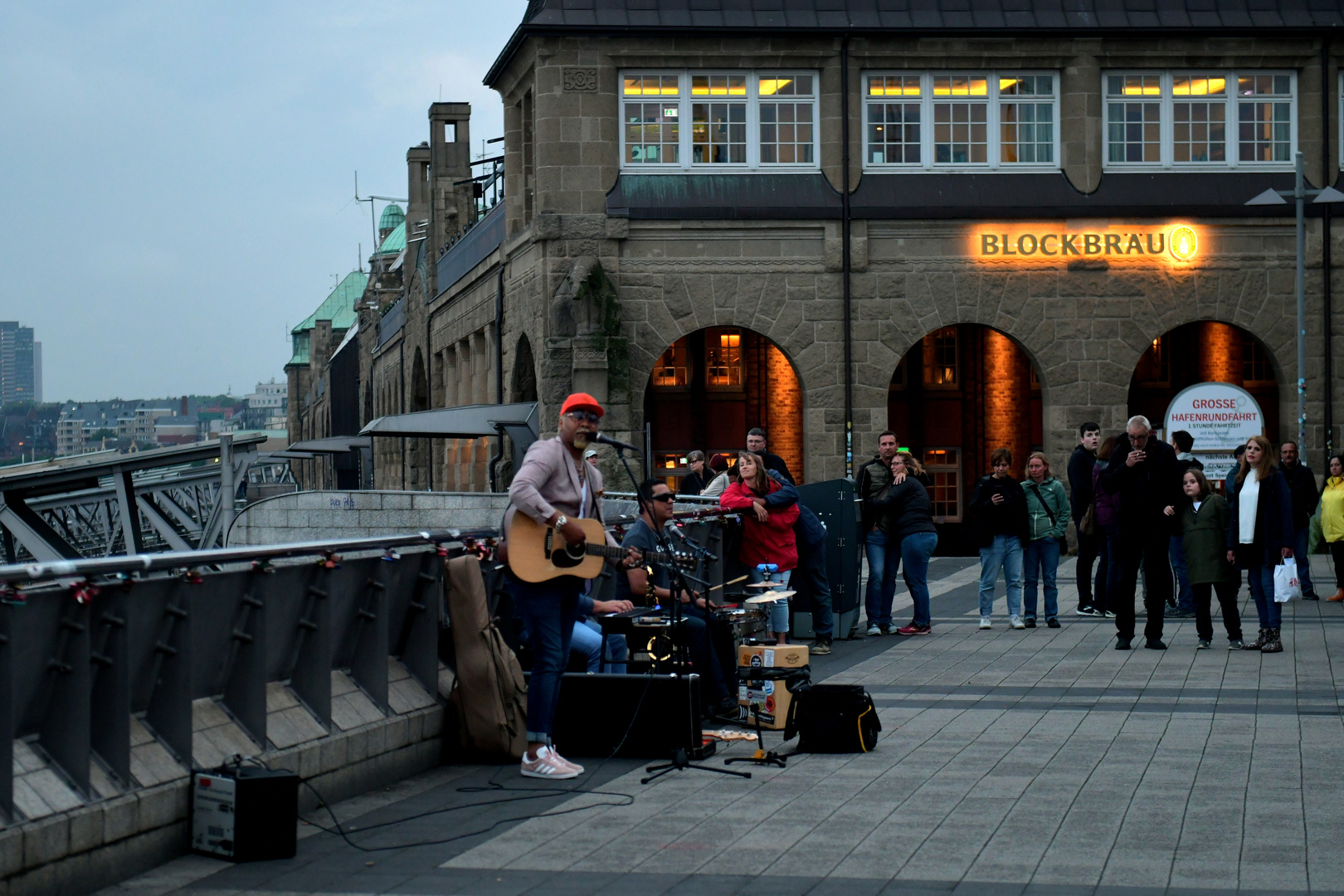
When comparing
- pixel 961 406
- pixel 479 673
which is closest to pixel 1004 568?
pixel 479 673

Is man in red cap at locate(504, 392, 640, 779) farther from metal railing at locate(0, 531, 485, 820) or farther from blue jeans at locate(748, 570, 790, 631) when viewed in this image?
blue jeans at locate(748, 570, 790, 631)

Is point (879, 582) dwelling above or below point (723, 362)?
below

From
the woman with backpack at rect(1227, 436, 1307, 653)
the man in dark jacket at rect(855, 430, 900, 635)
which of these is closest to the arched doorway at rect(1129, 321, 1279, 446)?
the man in dark jacket at rect(855, 430, 900, 635)

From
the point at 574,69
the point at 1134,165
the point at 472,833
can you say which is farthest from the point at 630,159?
the point at 472,833

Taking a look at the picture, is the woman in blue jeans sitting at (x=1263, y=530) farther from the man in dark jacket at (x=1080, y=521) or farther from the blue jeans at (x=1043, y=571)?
the man in dark jacket at (x=1080, y=521)

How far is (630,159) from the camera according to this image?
2897 cm

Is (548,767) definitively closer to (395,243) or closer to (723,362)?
(723,362)

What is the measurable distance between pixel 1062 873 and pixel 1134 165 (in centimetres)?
2487

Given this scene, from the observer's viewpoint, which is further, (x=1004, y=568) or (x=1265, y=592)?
(x=1004, y=568)

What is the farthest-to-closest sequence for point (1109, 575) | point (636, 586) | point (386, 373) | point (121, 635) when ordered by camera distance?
1. point (386, 373)
2. point (1109, 575)
3. point (636, 586)
4. point (121, 635)

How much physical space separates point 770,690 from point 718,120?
20049 millimetres

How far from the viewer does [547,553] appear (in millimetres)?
8859

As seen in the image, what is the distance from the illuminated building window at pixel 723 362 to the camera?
3603cm

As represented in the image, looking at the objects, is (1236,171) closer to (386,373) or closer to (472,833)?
(472,833)
